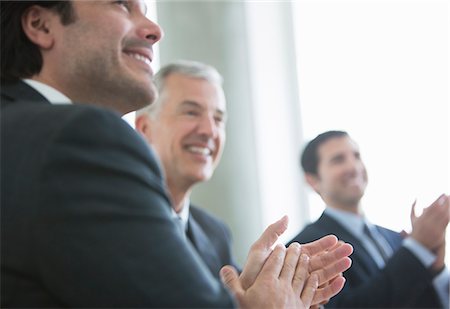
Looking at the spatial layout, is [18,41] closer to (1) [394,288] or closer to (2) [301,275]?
(2) [301,275]

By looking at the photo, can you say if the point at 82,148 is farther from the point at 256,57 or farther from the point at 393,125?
the point at 256,57

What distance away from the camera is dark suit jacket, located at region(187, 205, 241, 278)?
223 cm

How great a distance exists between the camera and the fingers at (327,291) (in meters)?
1.25

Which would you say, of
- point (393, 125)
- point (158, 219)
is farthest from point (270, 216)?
point (158, 219)

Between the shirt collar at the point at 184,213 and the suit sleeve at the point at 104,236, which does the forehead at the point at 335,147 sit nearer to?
the shirt collar at the point at 184,213

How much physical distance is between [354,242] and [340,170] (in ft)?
2.05

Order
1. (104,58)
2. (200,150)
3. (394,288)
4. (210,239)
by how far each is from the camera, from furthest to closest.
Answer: (200,150) → (210,239) → (394,288) → (104,58)

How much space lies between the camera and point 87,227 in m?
0.79

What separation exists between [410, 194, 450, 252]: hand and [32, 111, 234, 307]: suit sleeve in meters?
1.56

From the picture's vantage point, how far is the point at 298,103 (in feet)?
13.4

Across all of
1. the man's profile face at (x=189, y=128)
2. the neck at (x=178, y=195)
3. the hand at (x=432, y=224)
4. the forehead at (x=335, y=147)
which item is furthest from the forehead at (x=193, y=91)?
the hand at (x=432, y=224)

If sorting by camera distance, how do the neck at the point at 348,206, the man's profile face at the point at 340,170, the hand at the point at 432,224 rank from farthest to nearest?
the man's profile face at the point at 340,170 < the neck at the point at 348,206 < the hand at the point at 432,224

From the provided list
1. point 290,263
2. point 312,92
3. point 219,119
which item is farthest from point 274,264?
point 312,92

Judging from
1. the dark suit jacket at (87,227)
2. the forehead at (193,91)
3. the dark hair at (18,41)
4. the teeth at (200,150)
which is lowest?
the teeth at (200,150)
